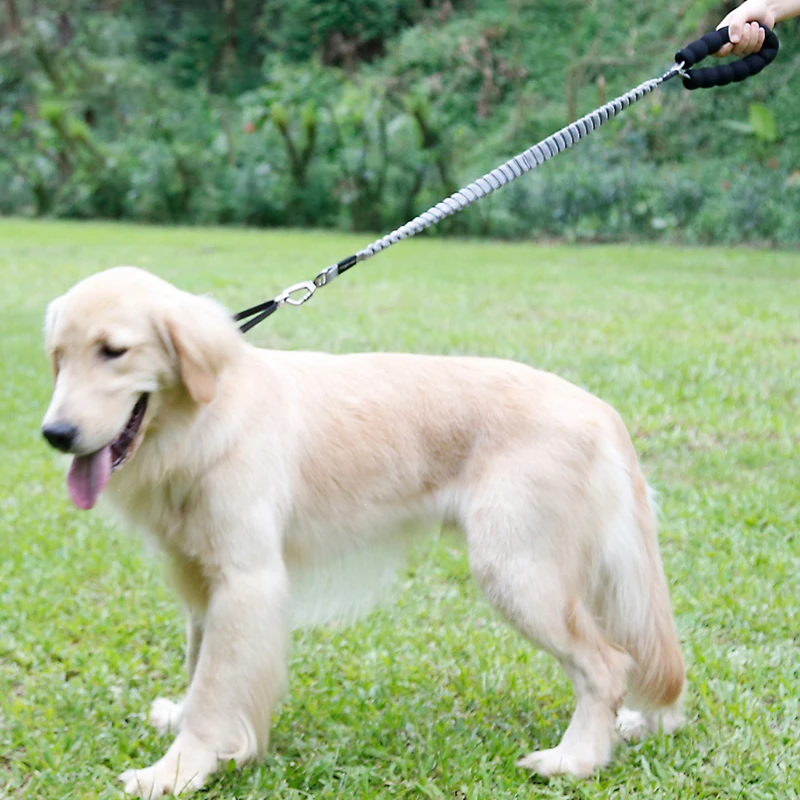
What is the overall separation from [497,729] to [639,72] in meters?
18.8

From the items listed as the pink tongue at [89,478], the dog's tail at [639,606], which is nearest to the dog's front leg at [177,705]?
the pink tongue at [89,478]

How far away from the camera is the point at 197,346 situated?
8.57 ft

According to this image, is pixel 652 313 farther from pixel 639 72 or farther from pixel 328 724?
pixel 639 72

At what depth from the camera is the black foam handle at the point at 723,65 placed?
3299 millimetres

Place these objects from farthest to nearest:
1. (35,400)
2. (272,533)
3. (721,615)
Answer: (35,400) < (721,615) < (272,533)

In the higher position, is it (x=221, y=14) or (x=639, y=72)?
(x=221, y=14)

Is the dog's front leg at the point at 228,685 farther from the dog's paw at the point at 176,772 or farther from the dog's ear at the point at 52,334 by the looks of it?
the dog's ear at the point at 52,334

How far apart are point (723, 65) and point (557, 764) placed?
7.40 feet

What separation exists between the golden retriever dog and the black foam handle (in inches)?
47.3

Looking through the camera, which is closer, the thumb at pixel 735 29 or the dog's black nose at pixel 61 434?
the dog's black nose at pixel 61 434

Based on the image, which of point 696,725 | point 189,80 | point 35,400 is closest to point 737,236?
point 35,400

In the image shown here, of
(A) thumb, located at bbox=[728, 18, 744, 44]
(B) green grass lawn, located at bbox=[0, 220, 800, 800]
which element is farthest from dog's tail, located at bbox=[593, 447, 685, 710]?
(A) thumb, located at bbox=[728, 18, 744, 44]

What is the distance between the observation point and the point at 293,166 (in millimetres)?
18797

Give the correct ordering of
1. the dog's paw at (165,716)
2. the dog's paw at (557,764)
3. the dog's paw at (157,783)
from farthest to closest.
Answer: the dog's paw at (165,716) < the dog's paw at (557,764) < the dog's paw at (157,783)
